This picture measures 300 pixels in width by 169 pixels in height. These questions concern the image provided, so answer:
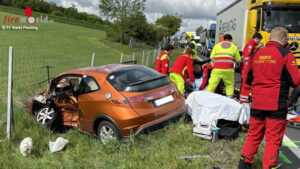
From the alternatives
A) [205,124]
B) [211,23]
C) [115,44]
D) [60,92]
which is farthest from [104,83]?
[115,44]

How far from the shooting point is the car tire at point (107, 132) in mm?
4215

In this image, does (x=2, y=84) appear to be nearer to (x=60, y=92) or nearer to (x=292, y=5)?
(x=60, y=92)

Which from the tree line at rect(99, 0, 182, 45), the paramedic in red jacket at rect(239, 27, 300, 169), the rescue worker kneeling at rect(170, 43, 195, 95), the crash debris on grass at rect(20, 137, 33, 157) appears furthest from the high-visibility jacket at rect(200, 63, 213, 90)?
the tree line at rect(99, 0, 182, 45)

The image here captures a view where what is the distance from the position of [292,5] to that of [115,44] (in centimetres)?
2430

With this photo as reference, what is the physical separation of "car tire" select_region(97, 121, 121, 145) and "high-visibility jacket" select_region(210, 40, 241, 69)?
2.90 metres

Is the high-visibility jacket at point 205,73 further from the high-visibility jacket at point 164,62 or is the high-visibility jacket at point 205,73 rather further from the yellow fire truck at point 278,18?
the yellow fire truck at point 278,18

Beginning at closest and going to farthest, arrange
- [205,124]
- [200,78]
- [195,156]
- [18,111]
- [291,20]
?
[195,156]
[205,124]
[18,111]
[200,78]
[291,20]

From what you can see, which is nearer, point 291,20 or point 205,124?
point 205,124

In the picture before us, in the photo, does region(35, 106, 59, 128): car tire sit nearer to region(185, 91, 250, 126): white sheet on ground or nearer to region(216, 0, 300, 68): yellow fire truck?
region(185, 91, 250, 126): white sheet on ground

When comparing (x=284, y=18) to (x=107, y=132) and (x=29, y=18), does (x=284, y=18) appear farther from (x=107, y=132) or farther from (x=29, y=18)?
(x=29, y=18)

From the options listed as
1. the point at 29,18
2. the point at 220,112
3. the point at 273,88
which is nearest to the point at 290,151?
the point at 220,112

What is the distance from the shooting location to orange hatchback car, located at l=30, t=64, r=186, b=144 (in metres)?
4.17

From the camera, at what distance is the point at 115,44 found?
31797 millimetres

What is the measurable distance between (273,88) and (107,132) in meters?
2.60
